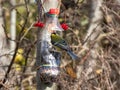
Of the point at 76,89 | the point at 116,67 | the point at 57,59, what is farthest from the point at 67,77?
the point at 116,67

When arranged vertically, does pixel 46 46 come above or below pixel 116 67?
above

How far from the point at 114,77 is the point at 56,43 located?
9.20 feet

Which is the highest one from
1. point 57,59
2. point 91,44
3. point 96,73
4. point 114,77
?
point 57,59

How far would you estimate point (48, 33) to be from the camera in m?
4.41

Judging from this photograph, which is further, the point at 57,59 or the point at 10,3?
the point at 10,3

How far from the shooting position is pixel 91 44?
5.99 metres

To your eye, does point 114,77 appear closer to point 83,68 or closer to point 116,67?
point 116,67

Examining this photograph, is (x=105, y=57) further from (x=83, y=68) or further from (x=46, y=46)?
(x=46, y=46)

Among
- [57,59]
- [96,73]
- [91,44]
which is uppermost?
[57,59]

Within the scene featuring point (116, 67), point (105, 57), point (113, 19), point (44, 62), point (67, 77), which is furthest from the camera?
point (113, 19)

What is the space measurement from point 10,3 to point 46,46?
13.0 ft

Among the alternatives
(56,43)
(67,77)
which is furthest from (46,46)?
(67,77)

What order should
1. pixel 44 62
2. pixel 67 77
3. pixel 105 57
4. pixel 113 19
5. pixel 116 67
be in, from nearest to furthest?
pixel 44 62 < pixel 67 77 < pixel 105 57 < pixel 116 67 < pixel 113 19

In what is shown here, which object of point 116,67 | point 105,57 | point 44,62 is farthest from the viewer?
point 116,67
